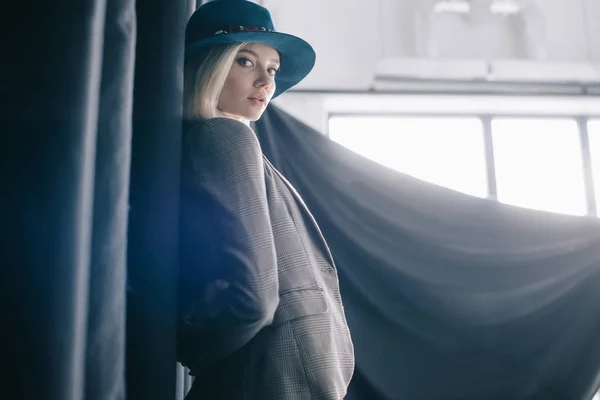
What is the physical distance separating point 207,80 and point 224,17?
0.37ft

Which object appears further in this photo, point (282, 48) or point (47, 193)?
point (282, 48)

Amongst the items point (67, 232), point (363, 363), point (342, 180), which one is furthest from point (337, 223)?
point (67, 232)

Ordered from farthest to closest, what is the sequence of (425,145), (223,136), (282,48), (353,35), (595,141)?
(595,141) < (425,145) < (353,35) < (282,48) < (223,136)

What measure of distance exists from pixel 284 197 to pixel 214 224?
16 cm

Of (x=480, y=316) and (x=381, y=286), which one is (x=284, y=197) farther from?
(x=480, y=316)

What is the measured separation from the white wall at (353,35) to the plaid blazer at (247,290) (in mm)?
1780

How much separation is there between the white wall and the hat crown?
154 centimetres

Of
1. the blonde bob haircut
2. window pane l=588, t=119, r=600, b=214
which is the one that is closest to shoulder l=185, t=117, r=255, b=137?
the blonde bob haircut

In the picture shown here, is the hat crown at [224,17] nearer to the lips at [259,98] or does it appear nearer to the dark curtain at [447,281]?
the lips at [259,98]

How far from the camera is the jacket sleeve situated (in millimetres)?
724

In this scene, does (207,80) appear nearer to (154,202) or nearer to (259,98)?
(259,98)

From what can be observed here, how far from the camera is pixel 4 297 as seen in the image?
42 cm

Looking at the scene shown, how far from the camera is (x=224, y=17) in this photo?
0.98 metres

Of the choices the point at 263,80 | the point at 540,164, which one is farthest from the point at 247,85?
the point at 540,164
